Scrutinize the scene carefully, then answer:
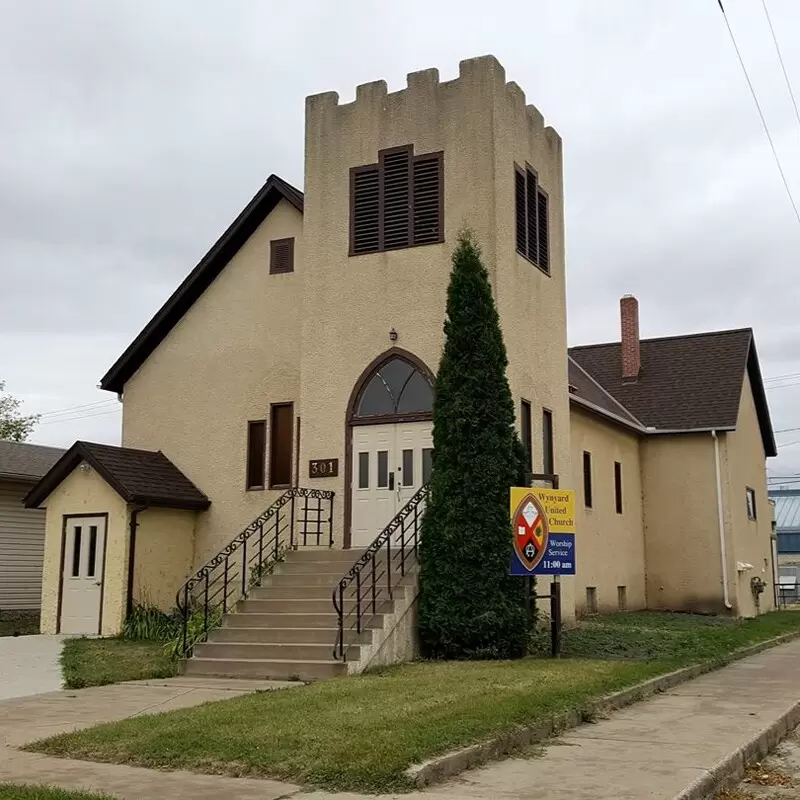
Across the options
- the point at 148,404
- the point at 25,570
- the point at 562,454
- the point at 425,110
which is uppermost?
the point at 425,110

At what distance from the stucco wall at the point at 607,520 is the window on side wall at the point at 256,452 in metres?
6.72

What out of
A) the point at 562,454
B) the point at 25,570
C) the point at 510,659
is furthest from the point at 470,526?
the point at 25,570

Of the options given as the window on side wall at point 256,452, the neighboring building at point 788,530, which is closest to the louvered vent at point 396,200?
the window on side wall at point 256,452

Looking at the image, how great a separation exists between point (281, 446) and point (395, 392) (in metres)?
3.15

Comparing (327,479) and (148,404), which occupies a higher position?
(148,404)

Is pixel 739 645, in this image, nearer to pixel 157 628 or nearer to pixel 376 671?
pixel 376 671

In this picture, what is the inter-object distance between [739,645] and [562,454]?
4.48m

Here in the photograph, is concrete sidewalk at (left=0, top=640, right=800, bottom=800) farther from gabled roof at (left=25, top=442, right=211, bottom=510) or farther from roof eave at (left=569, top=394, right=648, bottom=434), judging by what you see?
roof eave at (left=569, top=394, right=648, bottom=434)

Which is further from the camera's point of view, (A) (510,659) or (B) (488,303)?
(B) (488,303)

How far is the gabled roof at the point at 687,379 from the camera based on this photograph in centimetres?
2655

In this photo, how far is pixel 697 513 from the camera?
2578 centimetres

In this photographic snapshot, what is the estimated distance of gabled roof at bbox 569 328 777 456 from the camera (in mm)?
26547

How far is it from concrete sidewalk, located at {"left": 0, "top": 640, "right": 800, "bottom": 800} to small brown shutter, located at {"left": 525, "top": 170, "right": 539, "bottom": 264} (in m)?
8.24

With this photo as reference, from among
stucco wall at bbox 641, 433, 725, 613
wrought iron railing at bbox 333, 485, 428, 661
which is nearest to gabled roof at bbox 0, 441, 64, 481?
wrought iron railing at bbox 333, 485, 428, 661
